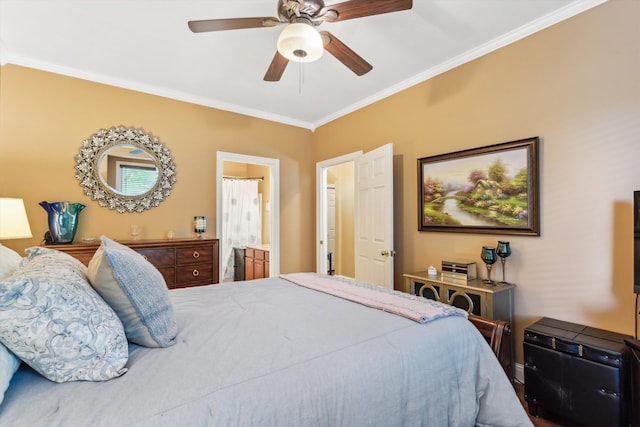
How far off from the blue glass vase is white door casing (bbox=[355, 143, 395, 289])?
296 centimetres

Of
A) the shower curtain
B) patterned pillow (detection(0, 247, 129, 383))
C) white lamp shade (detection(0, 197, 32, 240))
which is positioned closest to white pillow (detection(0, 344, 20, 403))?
patterned pillow (detection(0, 247, 129, 383))

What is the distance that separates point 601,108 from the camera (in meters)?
2.09

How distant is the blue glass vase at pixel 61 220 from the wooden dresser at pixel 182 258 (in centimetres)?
23

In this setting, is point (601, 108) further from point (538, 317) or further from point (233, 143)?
point (233, 143)

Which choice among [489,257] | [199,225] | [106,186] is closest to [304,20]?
[489,257]

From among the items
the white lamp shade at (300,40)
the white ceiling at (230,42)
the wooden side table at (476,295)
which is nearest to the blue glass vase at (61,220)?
the white ceiling at (230,42)

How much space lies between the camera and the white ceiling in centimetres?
221

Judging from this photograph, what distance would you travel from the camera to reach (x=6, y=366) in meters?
0.80

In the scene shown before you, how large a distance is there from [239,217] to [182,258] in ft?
8.63

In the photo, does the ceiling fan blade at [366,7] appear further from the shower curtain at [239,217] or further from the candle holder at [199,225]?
the shower curtain at [239,217]

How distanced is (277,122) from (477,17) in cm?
284

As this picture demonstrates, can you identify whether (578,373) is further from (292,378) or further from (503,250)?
(292,378)

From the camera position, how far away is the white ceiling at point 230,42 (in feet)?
7.26

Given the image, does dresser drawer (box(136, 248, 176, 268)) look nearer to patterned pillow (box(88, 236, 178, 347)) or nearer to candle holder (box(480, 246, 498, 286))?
patterned pillow (box(88, 236, 178, 347))
